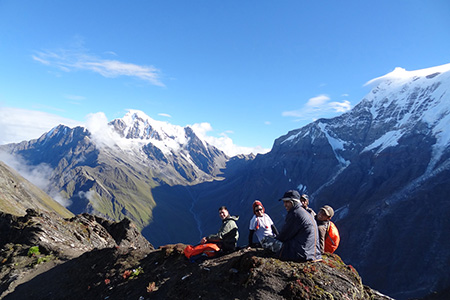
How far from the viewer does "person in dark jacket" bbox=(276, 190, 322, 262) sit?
38.5 ft

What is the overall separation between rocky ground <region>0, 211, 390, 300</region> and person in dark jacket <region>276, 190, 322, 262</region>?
45 centimetres

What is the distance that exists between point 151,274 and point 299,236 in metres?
9.12

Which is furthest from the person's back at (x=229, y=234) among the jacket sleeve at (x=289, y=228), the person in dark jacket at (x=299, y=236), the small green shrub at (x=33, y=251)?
the small green shrub at (x=33, y=251)

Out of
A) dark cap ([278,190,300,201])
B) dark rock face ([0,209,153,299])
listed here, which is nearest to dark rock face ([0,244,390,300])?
dark rock face ([0,209,153,299])

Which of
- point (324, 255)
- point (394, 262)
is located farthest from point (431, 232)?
point (324, 255)

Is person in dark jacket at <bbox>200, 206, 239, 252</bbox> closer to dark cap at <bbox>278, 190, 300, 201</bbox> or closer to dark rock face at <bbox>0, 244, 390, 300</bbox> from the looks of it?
dark rock face at <bbox>0, 244, 390, 300</bbox>

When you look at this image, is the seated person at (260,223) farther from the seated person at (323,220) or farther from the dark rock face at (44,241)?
the dark rock face at (44,241)

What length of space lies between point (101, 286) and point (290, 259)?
12088 mm

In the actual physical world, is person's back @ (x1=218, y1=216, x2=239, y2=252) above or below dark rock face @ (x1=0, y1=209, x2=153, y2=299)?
above

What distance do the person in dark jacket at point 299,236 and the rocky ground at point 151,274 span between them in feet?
1.46

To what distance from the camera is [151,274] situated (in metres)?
15.1

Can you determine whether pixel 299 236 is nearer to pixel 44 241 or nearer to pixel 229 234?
pixel 229 234

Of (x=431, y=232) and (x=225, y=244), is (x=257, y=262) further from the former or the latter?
(x=431, y=232)

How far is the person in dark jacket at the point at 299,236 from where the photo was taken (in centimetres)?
1173
